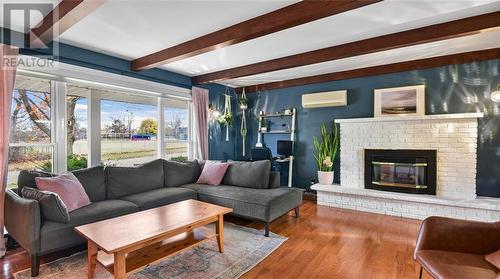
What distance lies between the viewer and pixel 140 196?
3270 mm

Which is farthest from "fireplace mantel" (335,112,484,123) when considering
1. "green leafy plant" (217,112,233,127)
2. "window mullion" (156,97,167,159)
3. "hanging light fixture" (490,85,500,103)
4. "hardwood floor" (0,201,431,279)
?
"window mullion" (156,97,167,159)

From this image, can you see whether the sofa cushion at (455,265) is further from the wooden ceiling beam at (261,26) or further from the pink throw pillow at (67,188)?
the pink throw pillow at (67,188)

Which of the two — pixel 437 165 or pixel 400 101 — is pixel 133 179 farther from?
pixel 437 165

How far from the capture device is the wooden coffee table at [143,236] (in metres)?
→ 1.83

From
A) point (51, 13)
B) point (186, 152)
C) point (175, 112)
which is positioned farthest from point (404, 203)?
point (51, 13)

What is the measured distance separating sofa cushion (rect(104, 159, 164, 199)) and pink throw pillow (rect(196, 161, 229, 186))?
65cm

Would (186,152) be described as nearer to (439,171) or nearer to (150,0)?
(150,0)

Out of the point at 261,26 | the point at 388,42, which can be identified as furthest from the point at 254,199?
the point at 388,42

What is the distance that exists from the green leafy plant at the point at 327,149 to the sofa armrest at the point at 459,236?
2683mm

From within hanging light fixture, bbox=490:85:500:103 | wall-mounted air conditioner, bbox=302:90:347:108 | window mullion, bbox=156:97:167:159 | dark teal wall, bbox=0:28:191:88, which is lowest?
window mullion, bbox=156:97:167:159

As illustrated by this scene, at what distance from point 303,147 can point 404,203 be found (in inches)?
80.3

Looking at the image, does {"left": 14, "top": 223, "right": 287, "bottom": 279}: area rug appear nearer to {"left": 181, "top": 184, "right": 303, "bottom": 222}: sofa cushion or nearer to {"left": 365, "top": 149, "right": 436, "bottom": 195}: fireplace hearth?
{"left": 181, "top": 184, "right": 303, "bottom": 222}: sofa cushion

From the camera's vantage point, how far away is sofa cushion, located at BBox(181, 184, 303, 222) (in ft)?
10.0

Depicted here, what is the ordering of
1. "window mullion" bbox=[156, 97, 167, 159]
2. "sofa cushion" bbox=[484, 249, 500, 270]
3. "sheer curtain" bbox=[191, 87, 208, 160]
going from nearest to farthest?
1. "sofa cushion" bbox=[484, 249, 500, 270]
2. "window mullion" bbox=[156, 97, 167, 159]
3. "sheer curtain" bbox=[191, 87, 208, 160]
